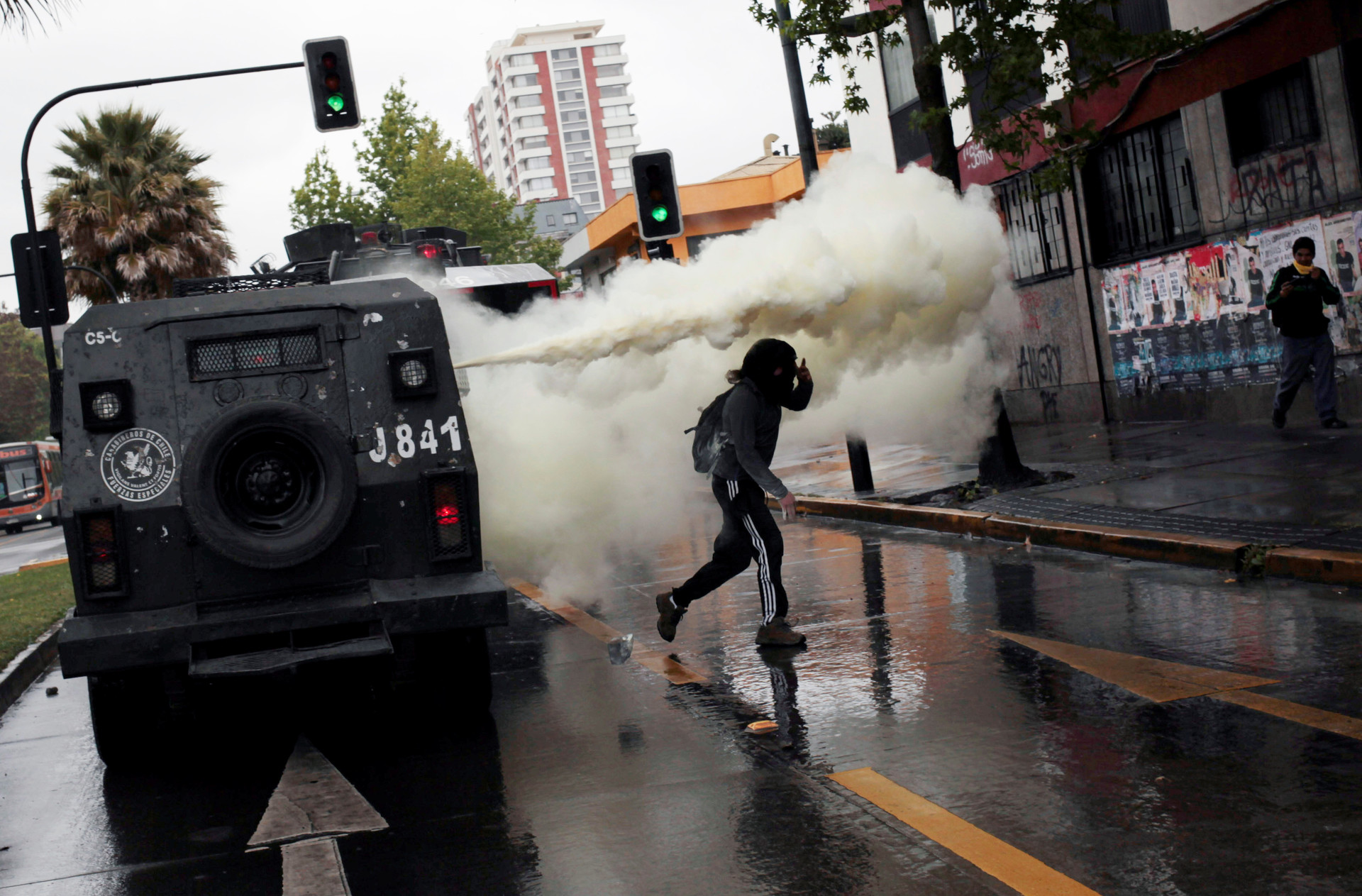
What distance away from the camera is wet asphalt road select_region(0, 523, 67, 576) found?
2302cm

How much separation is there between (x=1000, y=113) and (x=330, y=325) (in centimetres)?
1445

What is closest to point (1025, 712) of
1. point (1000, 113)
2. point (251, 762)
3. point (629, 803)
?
point (629, 803)

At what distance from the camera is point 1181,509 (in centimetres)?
930

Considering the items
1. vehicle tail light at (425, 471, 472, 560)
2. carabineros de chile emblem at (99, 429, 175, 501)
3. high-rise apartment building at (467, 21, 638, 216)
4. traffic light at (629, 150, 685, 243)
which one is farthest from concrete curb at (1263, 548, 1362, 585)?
high-rise apartment building at (467, 21, 638, 216)

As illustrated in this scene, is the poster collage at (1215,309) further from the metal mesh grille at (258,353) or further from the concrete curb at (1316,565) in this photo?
the metal mesh grille at (258,353)

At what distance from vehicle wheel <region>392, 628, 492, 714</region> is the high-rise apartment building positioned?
13415 cm

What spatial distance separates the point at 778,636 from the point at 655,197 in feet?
21.9

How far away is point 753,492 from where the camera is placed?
7.21 meters

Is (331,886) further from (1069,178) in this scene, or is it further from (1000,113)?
(1000,113)

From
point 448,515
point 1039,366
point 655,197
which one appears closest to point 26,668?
point 448,515

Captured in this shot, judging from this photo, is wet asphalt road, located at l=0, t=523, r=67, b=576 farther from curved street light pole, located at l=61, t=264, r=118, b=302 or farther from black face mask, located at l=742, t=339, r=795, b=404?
black face mask, located at l=742, t=339, r=795, b=404

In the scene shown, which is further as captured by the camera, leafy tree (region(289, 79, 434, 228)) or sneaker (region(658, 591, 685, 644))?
leafy tree (region(289, 79, 434, 228))

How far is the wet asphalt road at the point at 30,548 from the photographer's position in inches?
906

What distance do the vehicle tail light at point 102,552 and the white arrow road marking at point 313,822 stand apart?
112cm
